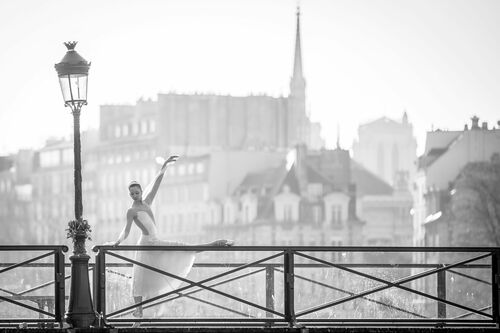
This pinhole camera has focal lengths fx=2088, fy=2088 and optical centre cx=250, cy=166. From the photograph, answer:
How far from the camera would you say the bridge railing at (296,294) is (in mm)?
28906

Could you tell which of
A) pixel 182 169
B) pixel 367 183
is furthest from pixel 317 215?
pixel 367 183

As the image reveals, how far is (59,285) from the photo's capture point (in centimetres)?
2884

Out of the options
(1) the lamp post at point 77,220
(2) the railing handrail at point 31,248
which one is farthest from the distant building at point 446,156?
(2) the railing handrail at point 31,248

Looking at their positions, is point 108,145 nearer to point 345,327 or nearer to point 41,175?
point 41,175

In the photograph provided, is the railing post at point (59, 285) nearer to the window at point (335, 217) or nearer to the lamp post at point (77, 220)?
the lamp post at point (77, 220)

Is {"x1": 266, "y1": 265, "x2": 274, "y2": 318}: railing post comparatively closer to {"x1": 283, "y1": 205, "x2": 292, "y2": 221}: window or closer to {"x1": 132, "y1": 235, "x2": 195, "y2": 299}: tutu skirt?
{"x1": 132, "y1": 235, "x2": 195, "y2": 299}: tutu skirt

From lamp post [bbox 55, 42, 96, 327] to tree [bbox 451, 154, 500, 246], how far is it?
64.9 m

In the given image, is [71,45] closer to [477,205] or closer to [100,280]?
[100,280]

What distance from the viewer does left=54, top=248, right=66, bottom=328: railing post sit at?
28672 millimetres

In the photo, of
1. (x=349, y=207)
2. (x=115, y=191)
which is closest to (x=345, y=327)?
(x=349, y=207)

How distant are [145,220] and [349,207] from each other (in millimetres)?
121044

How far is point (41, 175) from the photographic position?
652 ft

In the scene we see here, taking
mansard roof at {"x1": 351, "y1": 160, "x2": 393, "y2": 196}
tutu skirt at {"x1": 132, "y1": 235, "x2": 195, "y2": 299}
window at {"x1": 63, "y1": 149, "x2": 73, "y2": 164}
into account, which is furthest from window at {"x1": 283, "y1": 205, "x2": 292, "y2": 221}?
tutu skirt at {"x1": 132, "y1": 235, "x2": 195, "y2": 299}

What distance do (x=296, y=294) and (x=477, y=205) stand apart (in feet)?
238
